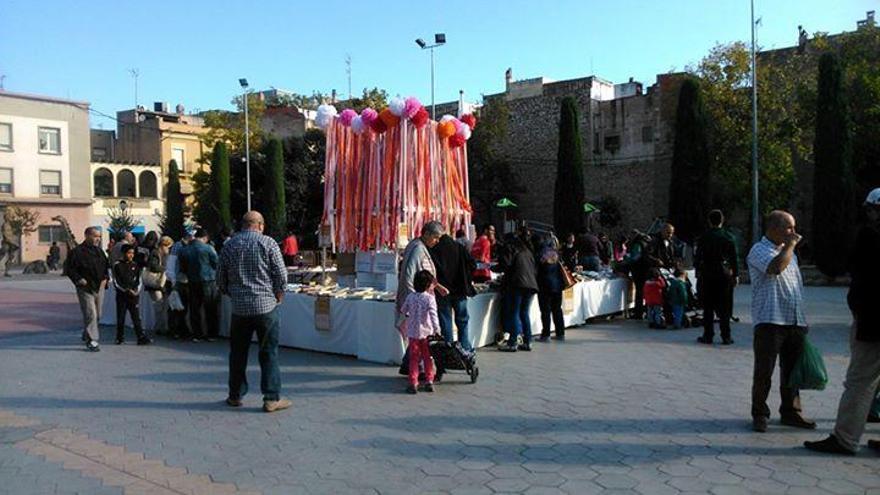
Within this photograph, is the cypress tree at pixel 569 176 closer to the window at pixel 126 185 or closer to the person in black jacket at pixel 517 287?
the person in black jacket at pixel 517 287

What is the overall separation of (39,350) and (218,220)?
96.3 ft

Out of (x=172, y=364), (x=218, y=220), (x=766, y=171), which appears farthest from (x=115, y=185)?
(x=172, y=364)

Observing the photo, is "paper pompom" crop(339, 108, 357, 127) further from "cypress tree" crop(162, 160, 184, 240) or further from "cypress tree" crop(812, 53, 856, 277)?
"cypress tree" crop(162, 160, 184, 240)

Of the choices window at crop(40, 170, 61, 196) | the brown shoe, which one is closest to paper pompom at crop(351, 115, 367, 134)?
the brown shoe

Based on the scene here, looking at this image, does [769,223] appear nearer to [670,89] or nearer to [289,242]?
[289,242]

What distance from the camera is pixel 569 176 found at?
96.0 feet

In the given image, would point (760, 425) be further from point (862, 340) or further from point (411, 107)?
point (411, 107)

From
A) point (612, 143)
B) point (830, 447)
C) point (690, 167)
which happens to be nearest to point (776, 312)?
point (830, 447)

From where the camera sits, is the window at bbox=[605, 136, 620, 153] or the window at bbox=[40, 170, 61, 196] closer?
the window at bbox=[605, 136, 620, 153]

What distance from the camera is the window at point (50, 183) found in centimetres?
4459

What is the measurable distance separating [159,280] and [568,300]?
6.66 m

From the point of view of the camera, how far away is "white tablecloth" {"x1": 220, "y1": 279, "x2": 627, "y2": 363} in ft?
27.8

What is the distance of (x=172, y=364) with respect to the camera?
8.82 meters

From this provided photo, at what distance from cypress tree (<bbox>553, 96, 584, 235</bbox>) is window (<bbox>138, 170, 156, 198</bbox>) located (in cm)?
3530
